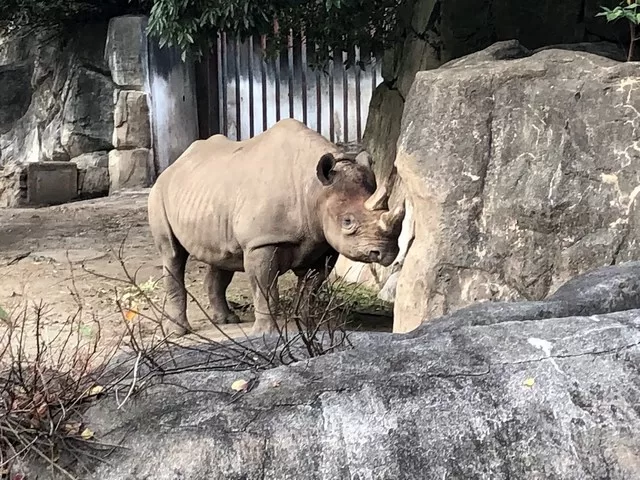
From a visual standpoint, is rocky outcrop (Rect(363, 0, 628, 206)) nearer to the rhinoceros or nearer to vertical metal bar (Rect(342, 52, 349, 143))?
the rhinoceros

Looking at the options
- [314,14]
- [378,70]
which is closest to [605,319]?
[314,14]

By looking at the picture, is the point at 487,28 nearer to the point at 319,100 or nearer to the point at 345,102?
the point at 345,102

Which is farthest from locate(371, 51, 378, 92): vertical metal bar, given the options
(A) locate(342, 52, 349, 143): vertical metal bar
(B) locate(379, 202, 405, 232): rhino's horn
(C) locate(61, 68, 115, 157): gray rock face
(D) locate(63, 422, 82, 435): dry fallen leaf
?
(D) locate(63, 422, 82, 435): dry fallen leaf

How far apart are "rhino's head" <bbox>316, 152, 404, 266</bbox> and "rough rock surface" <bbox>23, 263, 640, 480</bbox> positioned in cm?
269

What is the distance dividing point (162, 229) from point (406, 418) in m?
4.27

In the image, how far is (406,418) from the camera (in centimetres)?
184

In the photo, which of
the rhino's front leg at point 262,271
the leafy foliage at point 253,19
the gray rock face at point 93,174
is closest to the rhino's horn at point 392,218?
the rhino's front leg at point 262,271

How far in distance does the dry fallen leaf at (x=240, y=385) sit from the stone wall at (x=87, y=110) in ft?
32.8

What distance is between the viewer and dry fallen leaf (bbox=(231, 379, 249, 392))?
6.36 ft

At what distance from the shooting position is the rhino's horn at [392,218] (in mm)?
4695

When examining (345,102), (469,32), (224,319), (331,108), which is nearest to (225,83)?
(331,108)

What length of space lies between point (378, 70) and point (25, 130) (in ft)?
19.8

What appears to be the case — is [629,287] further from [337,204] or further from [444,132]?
[337,204]

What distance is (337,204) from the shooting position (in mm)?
4848
